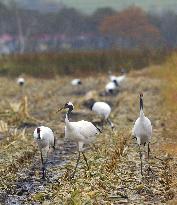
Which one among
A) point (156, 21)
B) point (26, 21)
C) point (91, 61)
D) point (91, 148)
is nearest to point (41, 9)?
point (26, 21)

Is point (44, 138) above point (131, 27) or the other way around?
the other way around

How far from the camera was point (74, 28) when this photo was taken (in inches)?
2864

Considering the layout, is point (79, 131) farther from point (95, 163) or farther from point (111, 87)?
point (111, 87)

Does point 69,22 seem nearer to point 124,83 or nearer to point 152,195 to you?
point 124,83

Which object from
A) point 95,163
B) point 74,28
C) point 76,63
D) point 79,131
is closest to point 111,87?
point 76,63

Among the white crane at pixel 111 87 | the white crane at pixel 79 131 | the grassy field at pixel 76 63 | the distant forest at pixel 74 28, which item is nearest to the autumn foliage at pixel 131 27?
the distant forest at pixel 74 28

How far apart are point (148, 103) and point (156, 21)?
147 ft

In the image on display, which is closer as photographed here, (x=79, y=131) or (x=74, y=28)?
(x=79, y=131)

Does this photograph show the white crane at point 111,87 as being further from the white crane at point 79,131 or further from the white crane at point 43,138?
the white crane at point 43,138

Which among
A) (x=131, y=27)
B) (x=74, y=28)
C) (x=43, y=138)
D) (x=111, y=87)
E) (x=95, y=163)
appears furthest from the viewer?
(x=74, y=28)

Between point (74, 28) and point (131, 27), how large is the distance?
27.2 feet

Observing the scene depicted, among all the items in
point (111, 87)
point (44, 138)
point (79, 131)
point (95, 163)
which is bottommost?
point (95, 163)

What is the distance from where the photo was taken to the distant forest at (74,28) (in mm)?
66375

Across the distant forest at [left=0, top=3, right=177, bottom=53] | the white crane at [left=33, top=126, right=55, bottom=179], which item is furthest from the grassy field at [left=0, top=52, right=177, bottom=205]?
the distant forest at [left=0, top=3, right=177, bottom=53]
